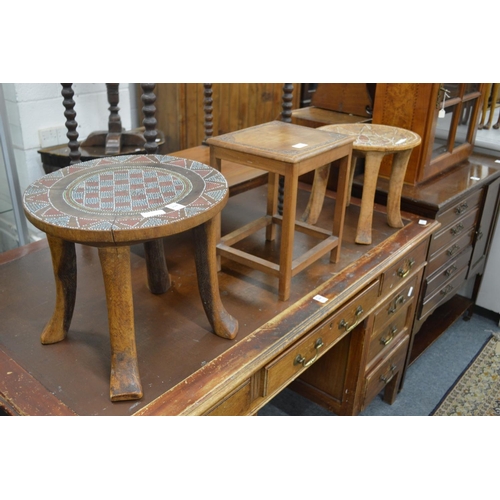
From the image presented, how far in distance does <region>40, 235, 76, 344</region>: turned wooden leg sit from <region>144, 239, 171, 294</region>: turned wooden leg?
0.25 m

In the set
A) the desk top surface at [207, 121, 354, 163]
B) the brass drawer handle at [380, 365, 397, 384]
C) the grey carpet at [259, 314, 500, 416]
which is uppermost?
the desk top surface at [207, 121, 354, 163]

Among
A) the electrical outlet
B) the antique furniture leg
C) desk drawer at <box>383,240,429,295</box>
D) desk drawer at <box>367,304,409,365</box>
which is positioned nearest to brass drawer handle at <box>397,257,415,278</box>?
desk drawer at <box>383,240,429,295</box>

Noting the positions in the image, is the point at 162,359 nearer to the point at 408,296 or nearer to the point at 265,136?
the point at 265,136

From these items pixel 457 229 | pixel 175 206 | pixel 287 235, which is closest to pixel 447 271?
pixel 457 229

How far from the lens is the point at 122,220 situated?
3.67 feet

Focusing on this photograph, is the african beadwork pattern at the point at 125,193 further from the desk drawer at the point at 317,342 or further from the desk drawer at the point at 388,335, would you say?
the desk drawer at the point at 388,335

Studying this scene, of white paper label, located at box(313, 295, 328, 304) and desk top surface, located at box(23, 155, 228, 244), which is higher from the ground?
desk top surface, located at box(23, 155, 228, 244)

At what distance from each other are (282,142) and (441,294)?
1.49 metres

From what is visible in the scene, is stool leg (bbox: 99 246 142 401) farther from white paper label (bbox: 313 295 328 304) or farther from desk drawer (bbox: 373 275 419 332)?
desk drawer (bbox: 373 275 419 332)

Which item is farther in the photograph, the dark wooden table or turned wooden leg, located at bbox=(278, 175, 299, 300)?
turned wooden leg, located at bbox=(278, 175, 299, 300)

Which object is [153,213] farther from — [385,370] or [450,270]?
[450,270]

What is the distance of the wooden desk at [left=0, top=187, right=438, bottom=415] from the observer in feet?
3.98

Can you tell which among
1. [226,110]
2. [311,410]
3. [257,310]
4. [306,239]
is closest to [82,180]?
[257,310]

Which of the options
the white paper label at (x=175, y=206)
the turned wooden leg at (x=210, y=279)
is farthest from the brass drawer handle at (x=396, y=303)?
the white paper label at (x=175, y=206)
